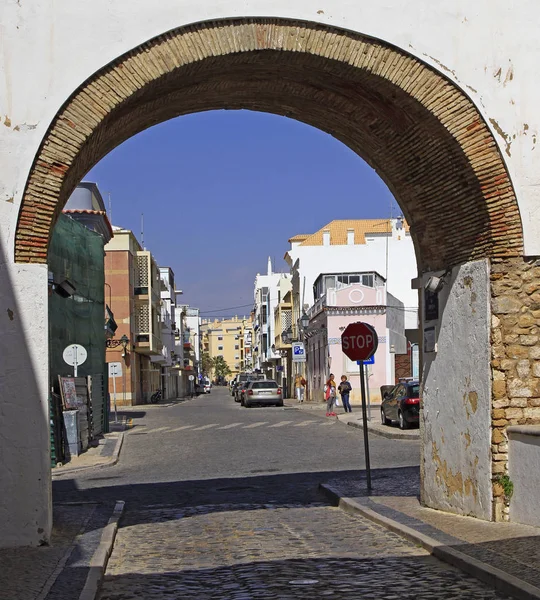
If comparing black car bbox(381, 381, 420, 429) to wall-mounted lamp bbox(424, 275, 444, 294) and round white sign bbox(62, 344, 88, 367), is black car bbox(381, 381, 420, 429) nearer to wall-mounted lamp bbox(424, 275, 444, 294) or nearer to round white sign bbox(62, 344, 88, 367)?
round white sign bbox(62, 344, 88, 367)

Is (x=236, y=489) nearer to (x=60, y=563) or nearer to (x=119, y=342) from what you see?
(x=60, y=563)

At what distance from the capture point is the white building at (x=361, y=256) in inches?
2391

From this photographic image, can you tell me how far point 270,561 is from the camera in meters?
8.38

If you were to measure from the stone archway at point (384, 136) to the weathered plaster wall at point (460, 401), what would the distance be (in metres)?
0.02

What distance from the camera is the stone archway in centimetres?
921

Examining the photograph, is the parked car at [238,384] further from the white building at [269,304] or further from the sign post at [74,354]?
the sign post at [74,354]

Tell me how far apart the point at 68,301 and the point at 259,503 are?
468 inches

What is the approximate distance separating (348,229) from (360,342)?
54.8 meters

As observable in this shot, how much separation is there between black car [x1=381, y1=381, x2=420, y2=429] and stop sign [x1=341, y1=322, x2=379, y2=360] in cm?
1088

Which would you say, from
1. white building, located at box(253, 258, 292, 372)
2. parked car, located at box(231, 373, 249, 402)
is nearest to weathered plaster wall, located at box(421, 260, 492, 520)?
parked car, located at box(231, 373, 249, 402)

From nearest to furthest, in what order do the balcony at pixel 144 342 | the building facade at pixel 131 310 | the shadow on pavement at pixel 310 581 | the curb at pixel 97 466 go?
the shadow on pavement at pixel 310 581
the curb at pixel 97 466
the building facade at pixel 131 310
the balcony at pixel 144 342

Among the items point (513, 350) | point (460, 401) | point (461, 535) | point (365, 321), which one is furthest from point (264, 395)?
point (461, 535)

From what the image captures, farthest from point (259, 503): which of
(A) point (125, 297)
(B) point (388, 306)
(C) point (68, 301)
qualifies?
(A) point (125, 297)

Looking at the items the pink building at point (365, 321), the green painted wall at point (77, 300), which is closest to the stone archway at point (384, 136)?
the green painted wall at point (77, 300)
